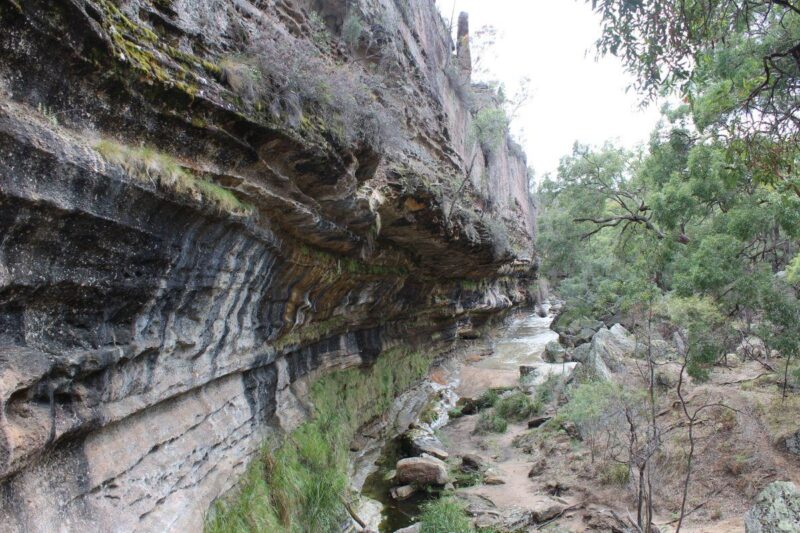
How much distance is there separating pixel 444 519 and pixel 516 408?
7.30 m

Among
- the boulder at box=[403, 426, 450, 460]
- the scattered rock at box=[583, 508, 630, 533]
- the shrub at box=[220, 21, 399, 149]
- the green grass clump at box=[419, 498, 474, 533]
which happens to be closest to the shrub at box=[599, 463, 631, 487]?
the scattered rock at box=[583, 508, 630, 533]

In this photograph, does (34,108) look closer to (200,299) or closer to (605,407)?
(200,299)

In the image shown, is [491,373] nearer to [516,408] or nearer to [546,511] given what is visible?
[516,408]

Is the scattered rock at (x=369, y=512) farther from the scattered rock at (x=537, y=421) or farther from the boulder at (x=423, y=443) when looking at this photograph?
the scattered rock at (x=537, y=421)

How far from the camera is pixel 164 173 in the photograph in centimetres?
446

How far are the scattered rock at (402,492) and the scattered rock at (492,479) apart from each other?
171 cm

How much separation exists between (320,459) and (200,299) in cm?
370

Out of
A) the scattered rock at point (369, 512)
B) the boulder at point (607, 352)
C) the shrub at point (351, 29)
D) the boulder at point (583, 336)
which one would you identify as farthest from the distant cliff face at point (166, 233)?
the boulder at point (583, 336)

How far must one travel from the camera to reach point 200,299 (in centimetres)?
580

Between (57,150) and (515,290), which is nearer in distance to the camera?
(57,150)

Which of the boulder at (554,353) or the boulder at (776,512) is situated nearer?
the boulder at (776,512)

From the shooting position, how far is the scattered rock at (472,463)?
1131cm

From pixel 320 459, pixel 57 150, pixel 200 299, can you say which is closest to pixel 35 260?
pixel 57 150

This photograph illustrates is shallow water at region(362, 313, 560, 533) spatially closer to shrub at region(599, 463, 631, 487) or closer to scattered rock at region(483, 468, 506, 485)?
scattered rock at region(483, 468, 506, 485)
